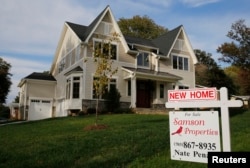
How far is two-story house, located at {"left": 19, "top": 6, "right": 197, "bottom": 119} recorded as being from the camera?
77.4 feet

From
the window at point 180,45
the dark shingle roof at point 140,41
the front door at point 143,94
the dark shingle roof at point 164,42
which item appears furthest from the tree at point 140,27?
the front door at point 143,94

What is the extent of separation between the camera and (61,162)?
273 inches

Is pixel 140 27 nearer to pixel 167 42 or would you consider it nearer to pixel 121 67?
pixel 167 42

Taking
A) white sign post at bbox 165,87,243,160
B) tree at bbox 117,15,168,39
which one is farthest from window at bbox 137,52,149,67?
tree at bbox 117,15,168,39

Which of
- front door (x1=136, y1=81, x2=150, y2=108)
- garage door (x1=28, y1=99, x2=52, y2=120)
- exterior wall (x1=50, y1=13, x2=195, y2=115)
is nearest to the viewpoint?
exterior wall (x1=50, y1=13, x2=195, y2=115)

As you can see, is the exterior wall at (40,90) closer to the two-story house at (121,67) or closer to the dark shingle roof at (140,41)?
the two-story house at (121,67)

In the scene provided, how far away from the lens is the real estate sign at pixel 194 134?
13.8 feet

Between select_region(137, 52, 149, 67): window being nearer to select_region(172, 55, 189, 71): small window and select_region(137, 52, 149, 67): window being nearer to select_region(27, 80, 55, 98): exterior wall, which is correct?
select_region(172, 55, 189, 71): small window

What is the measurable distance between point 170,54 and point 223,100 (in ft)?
81.9

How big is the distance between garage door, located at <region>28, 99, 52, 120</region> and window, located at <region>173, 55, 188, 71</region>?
13507 millimetres

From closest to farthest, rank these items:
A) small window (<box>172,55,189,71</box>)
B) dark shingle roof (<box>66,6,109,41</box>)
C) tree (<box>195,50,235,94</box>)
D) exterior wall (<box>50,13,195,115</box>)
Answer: exterior wall (<box>50,13,195,115</box>) < dark shingle roof (<box>66,6,109,41</box>) < small window (<box>172,55,189,71</box>) < tree (<box>195,50,235,94</box>)

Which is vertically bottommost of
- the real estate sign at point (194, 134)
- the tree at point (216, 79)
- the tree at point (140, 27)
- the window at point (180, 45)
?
the real estate sign at point (194, 134)

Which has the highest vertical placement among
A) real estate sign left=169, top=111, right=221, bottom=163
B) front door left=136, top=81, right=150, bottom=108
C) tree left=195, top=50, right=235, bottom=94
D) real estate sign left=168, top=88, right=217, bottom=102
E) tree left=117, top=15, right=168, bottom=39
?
tree left=117, top=15, right=168, bottom=39

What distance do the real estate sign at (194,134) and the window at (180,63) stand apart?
24.9 m
